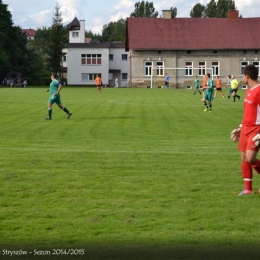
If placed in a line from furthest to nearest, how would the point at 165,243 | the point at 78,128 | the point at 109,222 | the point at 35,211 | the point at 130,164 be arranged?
1. the point at 78,128
2. the point at 130,164
3. the point at 35,211
4. the point at 109,222
5. the point at 165,243

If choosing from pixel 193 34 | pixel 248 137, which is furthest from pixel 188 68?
pixel 248 137

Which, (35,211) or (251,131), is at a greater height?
(251,131)

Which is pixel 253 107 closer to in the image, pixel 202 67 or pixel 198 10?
pixel 202 67

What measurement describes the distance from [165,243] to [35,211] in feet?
7.42

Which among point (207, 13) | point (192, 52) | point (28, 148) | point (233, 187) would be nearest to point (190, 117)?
point (28, 148)

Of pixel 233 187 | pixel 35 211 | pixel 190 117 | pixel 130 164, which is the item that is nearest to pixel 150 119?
pixel 190 117

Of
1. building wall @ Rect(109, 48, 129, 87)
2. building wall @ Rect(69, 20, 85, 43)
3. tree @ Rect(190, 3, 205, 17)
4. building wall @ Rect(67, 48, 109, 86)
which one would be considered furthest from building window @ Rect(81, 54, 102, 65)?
tree @ Rect(190, 3, 205, 17)

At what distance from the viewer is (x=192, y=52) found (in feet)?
286

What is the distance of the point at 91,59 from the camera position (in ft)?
353

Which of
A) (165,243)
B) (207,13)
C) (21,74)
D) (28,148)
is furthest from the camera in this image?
(207,13)

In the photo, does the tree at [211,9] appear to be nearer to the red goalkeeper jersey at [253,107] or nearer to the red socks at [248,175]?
the red socks at [248,175]

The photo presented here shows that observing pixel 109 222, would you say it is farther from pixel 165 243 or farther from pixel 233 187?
pixel 233 187

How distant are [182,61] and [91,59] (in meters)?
24.4

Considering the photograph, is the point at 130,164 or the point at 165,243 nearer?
the point at 165,243
